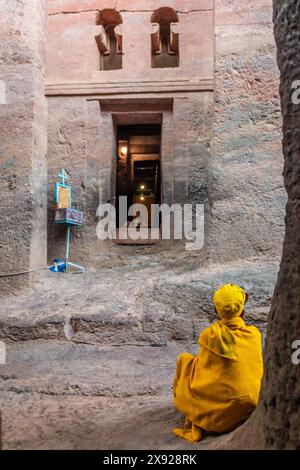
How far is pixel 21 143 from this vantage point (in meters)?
4.47

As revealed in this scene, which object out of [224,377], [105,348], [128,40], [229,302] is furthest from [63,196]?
[224,377]

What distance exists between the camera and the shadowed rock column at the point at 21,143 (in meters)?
4.30

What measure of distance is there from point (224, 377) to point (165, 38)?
16.1 feet

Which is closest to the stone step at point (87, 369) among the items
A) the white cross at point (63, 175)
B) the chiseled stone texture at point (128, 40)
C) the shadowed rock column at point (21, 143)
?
the shadowed rock column at point (21, 143)

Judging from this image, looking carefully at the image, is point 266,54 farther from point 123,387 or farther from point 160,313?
point 123,387

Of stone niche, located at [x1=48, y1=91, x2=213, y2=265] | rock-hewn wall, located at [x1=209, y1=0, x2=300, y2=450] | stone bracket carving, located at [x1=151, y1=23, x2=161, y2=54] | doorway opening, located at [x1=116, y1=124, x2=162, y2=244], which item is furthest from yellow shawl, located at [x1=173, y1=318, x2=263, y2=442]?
doorway opening, located at [x1=116, y1=124, x2=162, y2=244]

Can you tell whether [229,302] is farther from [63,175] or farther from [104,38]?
[104,38]

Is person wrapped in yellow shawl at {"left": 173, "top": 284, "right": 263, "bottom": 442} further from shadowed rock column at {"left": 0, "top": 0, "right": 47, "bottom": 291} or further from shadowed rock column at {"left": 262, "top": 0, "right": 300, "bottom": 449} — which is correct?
shadowed rock column at {"left": 0, "top": 0, "right": 47, "bottom": 291}

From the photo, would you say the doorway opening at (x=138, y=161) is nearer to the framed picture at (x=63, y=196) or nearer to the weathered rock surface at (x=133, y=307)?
the framed picture at (x=63, y=196)

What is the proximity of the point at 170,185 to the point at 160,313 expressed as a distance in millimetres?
1943

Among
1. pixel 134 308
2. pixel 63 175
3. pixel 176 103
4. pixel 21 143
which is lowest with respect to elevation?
pixel 134 308

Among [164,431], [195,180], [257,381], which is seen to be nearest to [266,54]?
[195,180]

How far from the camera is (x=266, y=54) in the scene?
4.48 m

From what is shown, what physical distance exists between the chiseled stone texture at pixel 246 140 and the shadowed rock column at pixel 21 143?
203 centimetres
